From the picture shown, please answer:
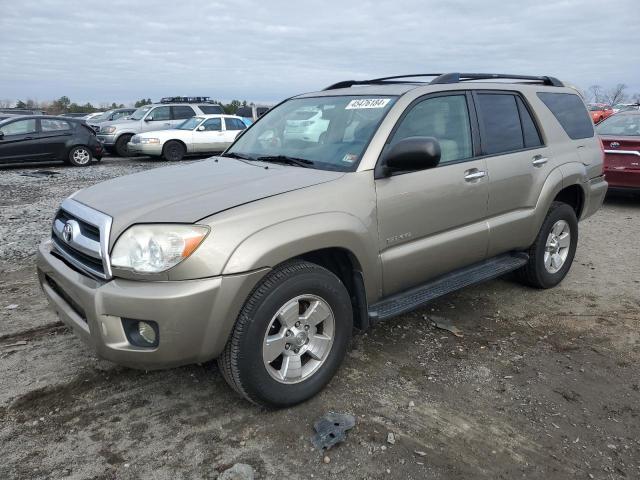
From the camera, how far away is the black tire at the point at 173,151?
15484 mm

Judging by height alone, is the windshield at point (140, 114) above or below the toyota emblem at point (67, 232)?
above

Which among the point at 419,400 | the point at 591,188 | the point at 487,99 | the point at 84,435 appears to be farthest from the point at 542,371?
the point at 84,435

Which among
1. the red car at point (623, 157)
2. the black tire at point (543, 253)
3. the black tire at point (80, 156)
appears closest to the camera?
the black tire at point (543, 253)

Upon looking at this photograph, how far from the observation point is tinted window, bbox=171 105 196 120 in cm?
1820

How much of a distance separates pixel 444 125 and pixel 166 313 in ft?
7.79

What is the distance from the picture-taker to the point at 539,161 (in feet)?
14.3

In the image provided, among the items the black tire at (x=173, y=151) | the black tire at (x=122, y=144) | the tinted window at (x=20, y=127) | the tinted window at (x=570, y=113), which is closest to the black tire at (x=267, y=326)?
the tinted window at (x=570, y=113)

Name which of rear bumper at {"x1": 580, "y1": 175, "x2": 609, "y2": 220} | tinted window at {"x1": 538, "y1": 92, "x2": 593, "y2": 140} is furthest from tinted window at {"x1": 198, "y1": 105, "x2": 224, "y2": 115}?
rear bumper at {"x1": 580, "y1": 175, "x2": 609, "y2": 220}

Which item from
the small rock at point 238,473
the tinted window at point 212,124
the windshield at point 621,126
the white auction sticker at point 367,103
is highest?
the tinted window at point 212,124

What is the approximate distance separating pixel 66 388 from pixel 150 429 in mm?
728

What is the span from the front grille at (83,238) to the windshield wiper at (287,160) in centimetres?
123

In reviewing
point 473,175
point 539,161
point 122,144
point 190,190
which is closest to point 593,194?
point 539,161

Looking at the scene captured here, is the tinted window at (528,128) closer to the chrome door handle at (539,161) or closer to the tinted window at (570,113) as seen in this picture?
the chrome door handle at (539,161)

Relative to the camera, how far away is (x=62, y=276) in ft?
9.30
